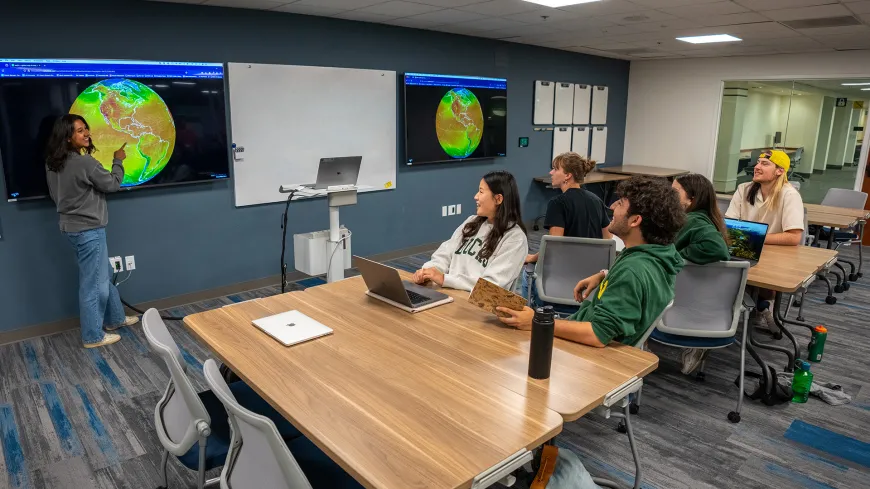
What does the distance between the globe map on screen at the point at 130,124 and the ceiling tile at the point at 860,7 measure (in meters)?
5.23

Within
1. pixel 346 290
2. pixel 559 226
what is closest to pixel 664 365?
pixel 559 226

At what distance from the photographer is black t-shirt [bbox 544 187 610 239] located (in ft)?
11.1

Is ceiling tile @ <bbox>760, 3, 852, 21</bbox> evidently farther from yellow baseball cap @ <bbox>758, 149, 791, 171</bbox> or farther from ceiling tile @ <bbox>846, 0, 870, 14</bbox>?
yellow baseball cap @ <bbox>758, 149, 791, 171</bbox>

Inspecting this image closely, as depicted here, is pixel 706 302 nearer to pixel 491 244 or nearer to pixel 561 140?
pixel 491 244

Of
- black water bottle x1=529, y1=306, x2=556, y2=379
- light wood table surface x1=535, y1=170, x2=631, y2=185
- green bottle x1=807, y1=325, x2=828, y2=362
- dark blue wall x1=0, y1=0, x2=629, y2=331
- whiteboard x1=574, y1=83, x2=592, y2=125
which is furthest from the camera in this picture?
whiteboard x1=574, y1=83, x2=592, y2=125

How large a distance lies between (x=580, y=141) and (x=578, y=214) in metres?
4.85

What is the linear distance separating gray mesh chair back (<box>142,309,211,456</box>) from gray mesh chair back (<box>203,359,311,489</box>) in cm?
23

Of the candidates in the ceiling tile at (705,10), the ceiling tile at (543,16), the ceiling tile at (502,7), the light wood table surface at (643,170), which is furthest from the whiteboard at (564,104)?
the ceiling tile at (502,7)

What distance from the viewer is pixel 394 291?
230 cm

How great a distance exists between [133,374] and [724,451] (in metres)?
3.30

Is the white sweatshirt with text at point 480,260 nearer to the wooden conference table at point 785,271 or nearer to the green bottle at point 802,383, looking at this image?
the wooden conference table at point 785,271

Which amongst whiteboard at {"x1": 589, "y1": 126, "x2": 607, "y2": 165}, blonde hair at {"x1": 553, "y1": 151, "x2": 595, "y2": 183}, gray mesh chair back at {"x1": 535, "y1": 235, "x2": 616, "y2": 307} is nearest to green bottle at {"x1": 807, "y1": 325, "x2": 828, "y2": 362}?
gray mesh chair back at {"x1": 535, "y1": 235, "x2": 616, "y2": 307}

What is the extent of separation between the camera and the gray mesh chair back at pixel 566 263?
3.06m

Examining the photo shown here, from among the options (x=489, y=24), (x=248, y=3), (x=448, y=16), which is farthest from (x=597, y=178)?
(x=248, y=3)
